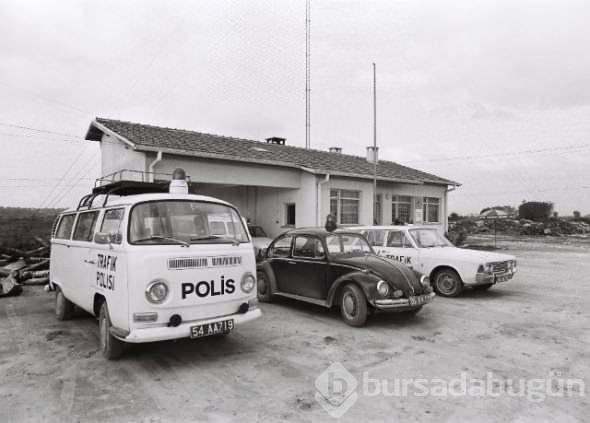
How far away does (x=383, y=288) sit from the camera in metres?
6.16

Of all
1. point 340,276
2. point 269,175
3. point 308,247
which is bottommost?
point 340,276

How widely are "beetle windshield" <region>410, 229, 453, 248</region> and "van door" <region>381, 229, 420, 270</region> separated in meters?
0.19

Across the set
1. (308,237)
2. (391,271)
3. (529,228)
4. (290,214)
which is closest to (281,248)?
(308,237)

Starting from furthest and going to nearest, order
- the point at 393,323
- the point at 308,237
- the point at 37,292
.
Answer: the point at 37,292
the point at 308,237
the point at 393,323

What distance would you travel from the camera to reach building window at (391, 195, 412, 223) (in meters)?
20.4

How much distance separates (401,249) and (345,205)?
815 cm

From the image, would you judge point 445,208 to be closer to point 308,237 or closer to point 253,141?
point 253,141

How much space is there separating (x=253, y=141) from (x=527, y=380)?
52.9ft

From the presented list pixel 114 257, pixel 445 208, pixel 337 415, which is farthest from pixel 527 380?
pixel 445 208

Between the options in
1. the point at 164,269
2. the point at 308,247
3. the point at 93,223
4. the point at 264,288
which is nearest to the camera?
the point at 164,269

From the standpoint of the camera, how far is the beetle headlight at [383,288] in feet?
20.1

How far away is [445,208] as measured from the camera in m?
23.0

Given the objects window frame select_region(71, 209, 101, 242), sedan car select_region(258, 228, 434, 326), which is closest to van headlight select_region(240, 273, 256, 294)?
sedan car select_region(258, 228, 434, 326)

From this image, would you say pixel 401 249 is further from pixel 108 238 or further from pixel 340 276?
A: pixel 108 238
